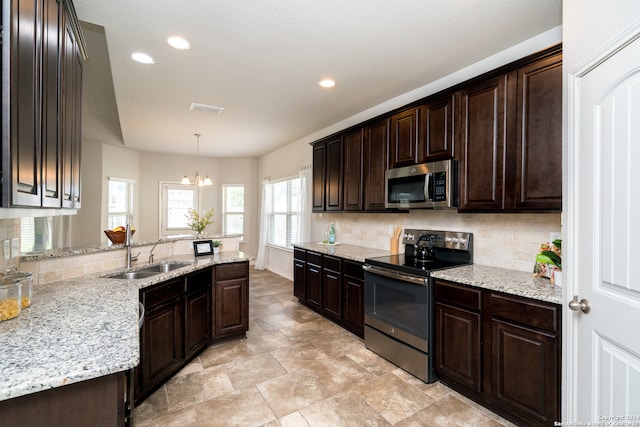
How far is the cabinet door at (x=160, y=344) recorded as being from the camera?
2223mm

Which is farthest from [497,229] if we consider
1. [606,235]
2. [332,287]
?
[332,287]

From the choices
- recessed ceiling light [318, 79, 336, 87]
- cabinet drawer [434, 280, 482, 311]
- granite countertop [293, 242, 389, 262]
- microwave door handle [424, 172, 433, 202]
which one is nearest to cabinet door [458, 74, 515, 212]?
microwave door handle [424, 172, 433, 202]

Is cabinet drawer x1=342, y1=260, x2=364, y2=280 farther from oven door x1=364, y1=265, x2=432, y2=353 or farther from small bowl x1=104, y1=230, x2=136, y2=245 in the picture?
small bowl x1=104, y1=230, x2=136, y2=245

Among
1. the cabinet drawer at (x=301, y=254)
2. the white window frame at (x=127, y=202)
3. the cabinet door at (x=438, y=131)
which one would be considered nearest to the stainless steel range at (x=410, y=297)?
the cabinet door at (x=438, y=131)

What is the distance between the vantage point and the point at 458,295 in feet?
7.50

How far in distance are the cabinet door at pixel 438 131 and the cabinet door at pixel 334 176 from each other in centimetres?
136

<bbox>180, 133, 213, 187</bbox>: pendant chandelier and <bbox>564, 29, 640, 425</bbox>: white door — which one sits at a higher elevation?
<bbox>180, 133, 213, 187</bbox>: pendant chandelier

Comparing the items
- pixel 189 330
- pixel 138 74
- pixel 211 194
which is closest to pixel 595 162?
pixel 189 330

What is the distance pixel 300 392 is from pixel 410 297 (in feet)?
3.77

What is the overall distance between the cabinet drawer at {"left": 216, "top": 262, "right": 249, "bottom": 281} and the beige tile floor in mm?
703

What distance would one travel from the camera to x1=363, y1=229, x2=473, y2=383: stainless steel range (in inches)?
97.5

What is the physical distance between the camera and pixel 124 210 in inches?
267

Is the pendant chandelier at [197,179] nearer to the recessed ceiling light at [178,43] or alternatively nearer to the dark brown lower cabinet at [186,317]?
the dark brown lower cabinet at [186,317]

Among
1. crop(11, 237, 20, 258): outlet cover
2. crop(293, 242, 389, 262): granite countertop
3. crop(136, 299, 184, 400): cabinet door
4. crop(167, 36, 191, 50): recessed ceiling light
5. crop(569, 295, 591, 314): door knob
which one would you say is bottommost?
crop(136, 299, 184, 400): cabinet door
